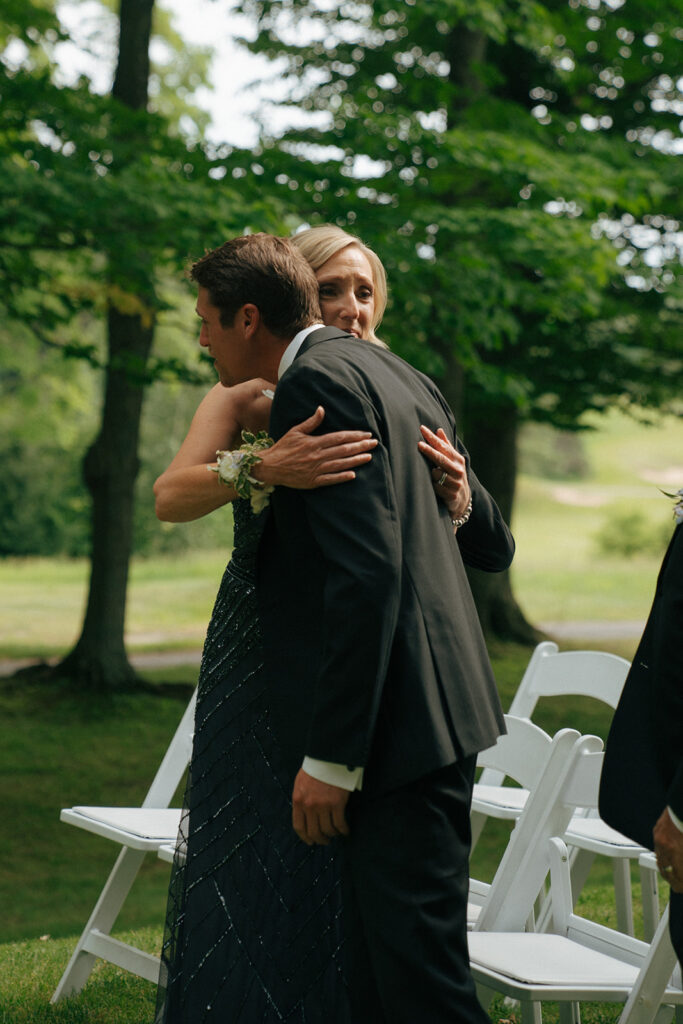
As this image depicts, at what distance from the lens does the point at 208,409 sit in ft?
9.58

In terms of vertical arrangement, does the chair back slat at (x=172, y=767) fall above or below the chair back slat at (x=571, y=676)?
below

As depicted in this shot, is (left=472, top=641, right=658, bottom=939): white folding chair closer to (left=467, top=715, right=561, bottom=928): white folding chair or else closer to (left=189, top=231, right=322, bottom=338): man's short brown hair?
(left=467, top=715, right=561, bottom=928): white folding chair

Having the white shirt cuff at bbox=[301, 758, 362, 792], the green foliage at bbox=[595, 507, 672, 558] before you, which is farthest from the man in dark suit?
the green foliage at bbox=[595, 507, 672, 558]

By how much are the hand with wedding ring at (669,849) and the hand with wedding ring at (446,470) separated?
792 mm

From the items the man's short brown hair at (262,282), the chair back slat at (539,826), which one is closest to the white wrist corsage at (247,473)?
the man's short brown hair at (262,282)

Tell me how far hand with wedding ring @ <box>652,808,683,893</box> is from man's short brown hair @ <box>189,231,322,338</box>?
1.30m

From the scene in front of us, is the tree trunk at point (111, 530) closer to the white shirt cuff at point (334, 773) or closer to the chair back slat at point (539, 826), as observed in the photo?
the chair back slat at point (539, 826)

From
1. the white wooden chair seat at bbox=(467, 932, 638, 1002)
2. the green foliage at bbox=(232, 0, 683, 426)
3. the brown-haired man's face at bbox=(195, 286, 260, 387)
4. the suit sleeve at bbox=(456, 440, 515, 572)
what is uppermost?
the green foliage at bbox=(232, 0, 683, 426)

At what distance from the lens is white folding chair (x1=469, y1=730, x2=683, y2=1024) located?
2.88 meters

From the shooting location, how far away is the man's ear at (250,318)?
2.60 m

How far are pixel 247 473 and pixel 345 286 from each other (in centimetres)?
79

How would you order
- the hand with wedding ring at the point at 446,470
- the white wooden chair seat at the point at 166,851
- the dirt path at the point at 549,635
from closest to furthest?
the hand with wedding ring at the point at 446,470
the white wooden chair seat at the point at 166,851
the dirt path at the point at 549,635

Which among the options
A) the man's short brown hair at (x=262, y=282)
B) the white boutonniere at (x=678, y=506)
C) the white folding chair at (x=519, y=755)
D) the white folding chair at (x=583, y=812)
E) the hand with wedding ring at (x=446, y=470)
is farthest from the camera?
the white folding chair at (x=583, y=812)

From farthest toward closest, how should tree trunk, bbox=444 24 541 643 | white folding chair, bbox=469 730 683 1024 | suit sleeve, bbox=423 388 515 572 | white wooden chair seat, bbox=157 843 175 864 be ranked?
tree trunk, bbox=444 24 541 643, white wooden chair seat, bbox=157 843 175 864, white folding chair, bbox=469 730 683 1024, suit sleeve, bbox=423 388 515 572
